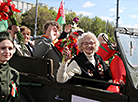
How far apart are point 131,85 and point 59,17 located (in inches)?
172

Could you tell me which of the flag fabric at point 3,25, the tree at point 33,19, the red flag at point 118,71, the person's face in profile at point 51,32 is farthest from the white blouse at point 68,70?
the tree at point 33,19

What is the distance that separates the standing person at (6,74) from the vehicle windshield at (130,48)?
1475 millimetres

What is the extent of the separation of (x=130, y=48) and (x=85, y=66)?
0.73 meters

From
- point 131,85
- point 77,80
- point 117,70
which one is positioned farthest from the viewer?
point 117,70

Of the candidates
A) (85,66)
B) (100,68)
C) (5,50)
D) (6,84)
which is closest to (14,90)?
→ (6,84)

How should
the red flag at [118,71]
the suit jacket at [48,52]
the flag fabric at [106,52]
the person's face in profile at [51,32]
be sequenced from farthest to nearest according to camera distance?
the flag fabric at [106,52] → the person's face in profile at [51,32] → the suit jacket at [48,52] → the red flag at [118,71]

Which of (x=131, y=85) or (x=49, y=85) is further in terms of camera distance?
(x=49, y=85)

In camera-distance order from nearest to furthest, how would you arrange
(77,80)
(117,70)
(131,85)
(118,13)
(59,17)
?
(131,85) → (77,80) → (117,70) → (59,17) → (118,13)

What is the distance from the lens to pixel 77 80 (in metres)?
2.66

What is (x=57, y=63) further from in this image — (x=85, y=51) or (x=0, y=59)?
(x=0, y=59)

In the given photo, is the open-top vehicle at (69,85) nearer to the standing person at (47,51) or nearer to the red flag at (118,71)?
the standing person at (47,51)

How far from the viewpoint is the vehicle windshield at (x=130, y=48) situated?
225 cm

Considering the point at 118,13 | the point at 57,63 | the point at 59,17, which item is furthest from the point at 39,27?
the point at 57,63

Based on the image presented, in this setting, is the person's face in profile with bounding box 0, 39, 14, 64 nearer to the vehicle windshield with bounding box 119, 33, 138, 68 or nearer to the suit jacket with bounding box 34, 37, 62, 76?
the suit jacket with bounding box 34, 37, 62, 76
